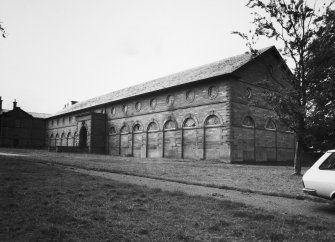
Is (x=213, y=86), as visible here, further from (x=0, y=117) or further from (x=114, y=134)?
(x=0, y=117)

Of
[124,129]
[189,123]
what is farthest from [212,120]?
[124,129]

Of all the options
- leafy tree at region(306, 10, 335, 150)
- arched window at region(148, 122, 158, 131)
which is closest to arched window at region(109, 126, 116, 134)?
arched window at region(148, 122, 158, 131)

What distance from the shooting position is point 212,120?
23328 mm

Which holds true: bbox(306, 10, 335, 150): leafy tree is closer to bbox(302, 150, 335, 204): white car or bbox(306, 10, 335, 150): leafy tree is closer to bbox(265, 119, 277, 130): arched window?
bbox(302, 150, 335, 204): white car

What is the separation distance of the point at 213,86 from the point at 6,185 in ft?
61.3

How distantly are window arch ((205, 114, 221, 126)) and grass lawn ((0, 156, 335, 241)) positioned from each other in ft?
53.4

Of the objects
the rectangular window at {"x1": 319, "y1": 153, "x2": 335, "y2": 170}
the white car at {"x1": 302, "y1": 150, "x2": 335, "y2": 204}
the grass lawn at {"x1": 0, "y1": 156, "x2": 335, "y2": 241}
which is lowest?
the grass lawn at {"x1": 0, "y1": 156, "x2": 335, "y2": 241}

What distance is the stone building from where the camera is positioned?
2238cm

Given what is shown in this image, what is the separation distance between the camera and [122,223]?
4.58 m

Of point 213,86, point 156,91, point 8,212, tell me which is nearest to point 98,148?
point 156,91

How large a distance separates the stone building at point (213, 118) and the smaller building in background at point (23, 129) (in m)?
30.5

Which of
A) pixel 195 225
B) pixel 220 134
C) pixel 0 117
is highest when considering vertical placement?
pixel 0 117

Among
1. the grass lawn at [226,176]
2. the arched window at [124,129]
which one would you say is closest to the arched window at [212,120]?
the grass lawn at [226,176]

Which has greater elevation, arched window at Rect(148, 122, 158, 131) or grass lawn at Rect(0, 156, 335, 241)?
arched window at Rect(148, 122, 158, 131)
